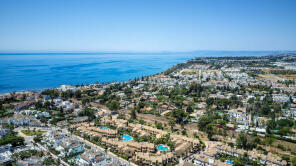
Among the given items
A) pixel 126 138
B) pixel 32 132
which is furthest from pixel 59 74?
pixel 126 138

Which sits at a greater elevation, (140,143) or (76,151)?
(140,143)

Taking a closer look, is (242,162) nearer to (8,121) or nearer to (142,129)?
(142,129)

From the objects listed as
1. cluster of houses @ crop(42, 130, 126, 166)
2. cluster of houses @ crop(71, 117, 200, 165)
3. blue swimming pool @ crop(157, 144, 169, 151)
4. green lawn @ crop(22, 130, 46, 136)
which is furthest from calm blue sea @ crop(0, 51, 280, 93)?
blue swimming pool @ crop(157, 144, 169, 151)

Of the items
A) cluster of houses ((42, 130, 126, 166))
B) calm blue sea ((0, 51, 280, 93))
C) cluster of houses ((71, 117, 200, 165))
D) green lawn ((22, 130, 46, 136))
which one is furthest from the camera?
calm blue sea ((0, 51, 280, 93))

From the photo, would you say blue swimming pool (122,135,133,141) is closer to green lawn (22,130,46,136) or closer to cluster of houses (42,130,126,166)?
cluster of houses (42,130,126,166)

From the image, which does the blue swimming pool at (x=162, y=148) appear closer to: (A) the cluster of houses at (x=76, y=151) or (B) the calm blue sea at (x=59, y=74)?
(A) the cluster of houses at (x=76, y=151)

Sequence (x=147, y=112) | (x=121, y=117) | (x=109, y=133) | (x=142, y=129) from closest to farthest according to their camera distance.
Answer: (x=109, y=133), (x=142, y=129), (x=121, y=117), (x=147, y=112)

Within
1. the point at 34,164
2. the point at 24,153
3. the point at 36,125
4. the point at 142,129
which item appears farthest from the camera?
the point at 36,125

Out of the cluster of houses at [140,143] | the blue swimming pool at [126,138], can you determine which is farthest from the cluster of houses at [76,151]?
the blue swimming pool at [126,138]

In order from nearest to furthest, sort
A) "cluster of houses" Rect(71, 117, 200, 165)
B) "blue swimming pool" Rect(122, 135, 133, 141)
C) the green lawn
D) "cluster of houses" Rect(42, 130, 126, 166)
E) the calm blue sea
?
"cluster of houses" Rect(42, 130, 126, 166) → "cluster of houses" Rect(71, 117, 200, 165) → "blue swimming pool" Rect(122, 135, 133, 141) → the green lawn → the calm blue sea

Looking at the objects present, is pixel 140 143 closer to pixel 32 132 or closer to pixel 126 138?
pixel 126 138

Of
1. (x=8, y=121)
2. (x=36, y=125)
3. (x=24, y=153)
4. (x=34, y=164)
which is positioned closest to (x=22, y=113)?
(x=8, y=121)
